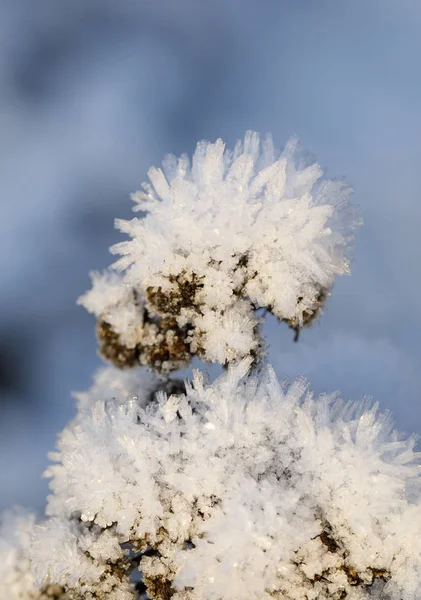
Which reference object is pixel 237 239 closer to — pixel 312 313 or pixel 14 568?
pixel 312 313

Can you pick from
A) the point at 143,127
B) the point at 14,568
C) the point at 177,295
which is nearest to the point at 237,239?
the point at 177,295

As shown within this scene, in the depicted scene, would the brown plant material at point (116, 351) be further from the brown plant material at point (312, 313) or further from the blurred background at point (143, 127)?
the blurred background at point (143, 127)

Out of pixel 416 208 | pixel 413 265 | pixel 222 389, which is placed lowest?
pixel 222 389

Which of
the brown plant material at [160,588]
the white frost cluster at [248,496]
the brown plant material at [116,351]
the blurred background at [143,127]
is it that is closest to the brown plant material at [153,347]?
the brown plant material at [116,351]

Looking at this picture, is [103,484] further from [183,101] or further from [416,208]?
[183,101]

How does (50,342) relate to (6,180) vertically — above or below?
below

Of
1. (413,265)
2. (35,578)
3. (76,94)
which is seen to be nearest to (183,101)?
(76,94)

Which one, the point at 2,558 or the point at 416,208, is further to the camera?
the point at 416,208

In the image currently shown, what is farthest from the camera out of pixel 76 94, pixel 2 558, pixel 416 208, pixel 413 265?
pixel 76 94
